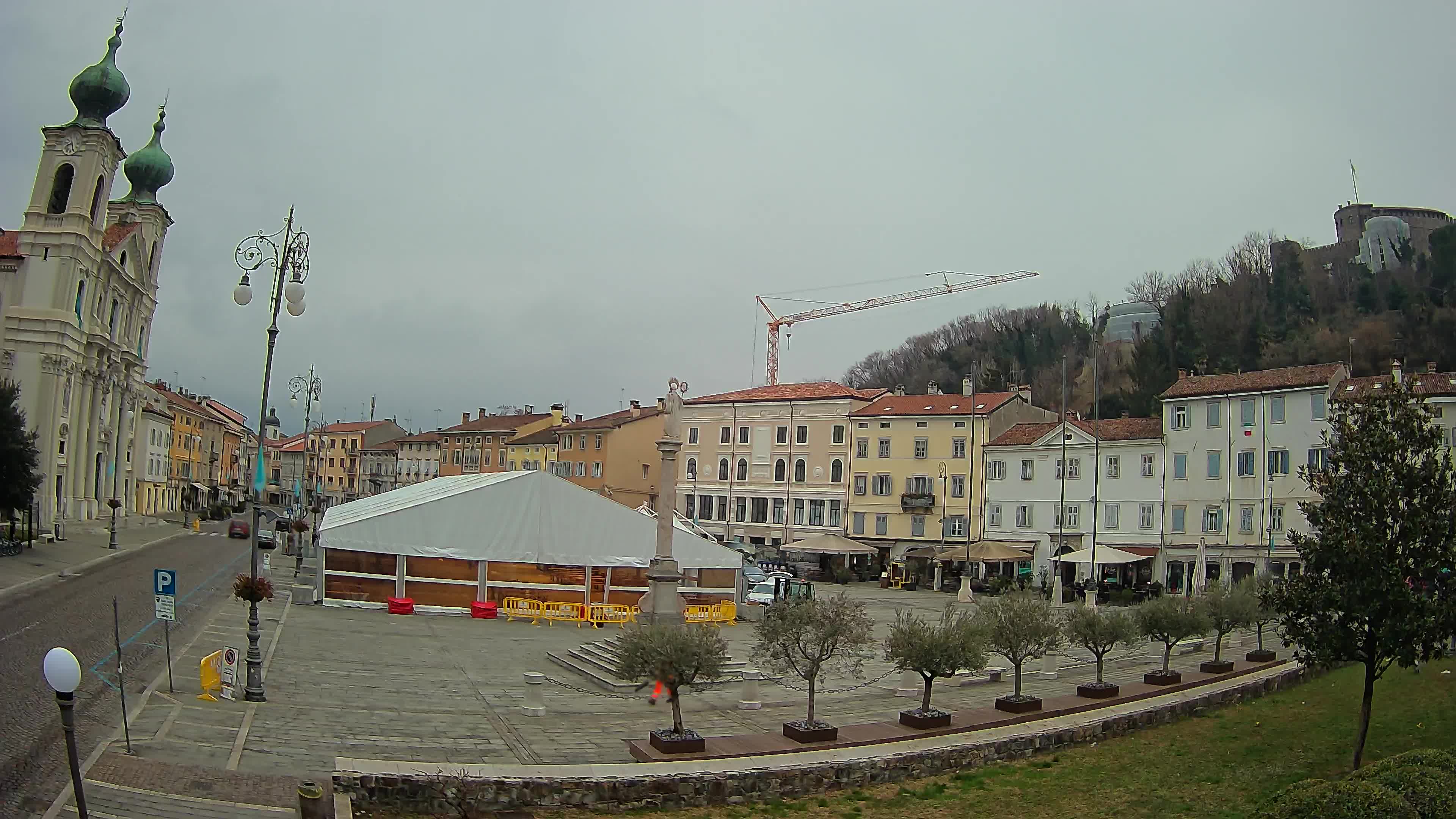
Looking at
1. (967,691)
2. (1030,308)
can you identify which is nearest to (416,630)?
(967,691)

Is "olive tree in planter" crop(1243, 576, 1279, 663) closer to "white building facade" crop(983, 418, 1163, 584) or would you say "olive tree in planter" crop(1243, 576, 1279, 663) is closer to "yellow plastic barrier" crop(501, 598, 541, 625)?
"yellow plastic barrier" crop(501, 598, 541, 625)

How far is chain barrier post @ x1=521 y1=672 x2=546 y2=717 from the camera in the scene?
1730cm

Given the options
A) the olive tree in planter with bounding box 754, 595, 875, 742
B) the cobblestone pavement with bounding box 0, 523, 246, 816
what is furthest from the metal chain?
the cobblestone pavement with bounding box 0, 523, 246, 816

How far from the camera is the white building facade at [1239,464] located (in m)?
44.7

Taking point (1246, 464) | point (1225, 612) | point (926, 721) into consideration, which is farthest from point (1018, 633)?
point (1246, 464)

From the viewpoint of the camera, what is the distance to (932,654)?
1689cm

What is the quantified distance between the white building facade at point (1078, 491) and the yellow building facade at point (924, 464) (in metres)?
1.16

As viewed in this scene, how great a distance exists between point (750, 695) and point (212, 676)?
9.56 metres

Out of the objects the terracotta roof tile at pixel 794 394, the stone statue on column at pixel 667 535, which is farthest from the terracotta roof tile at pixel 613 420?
the stone statue on column at pixel 667 535

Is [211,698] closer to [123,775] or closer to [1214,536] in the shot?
[123,775]

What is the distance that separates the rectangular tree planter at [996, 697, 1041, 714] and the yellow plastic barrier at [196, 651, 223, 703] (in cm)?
1378

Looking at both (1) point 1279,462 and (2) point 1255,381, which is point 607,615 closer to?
(1) point 1279,462

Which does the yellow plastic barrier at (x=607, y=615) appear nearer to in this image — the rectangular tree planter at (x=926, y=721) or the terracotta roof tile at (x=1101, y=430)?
A: the rectangular tree planter at (x=926, y=721)

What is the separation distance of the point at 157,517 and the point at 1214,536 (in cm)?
7722
